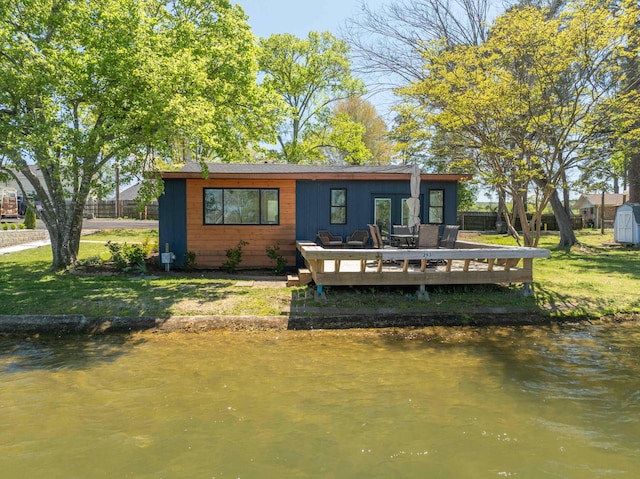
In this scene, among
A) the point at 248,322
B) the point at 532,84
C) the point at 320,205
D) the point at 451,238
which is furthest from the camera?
the point at 320,205

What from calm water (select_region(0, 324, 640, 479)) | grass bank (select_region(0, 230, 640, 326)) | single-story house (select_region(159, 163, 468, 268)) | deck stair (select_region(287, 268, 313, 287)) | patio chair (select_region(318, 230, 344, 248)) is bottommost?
calm water (select_region(0, 324, 640, 479))

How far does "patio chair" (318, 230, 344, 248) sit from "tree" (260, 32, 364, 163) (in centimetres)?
1482

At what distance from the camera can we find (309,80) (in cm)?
2641

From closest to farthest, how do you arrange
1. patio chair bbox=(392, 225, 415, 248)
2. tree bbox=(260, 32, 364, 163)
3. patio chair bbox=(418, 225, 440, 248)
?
patio chair bbox=(418, 225, 440, 248) → patio chair bbox=(392, 225, 415, 248) → tree bbox=(260, 32, 364, 163)

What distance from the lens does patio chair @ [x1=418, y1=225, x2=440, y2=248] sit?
930 cm

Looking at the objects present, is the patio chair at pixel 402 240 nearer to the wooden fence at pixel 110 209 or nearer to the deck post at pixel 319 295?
the deck post at pixel 319 295

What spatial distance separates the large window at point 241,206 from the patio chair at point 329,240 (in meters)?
1.30

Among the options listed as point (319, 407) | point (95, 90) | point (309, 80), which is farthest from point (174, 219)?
point (309, 80)

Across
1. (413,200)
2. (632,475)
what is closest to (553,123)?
(413,200)

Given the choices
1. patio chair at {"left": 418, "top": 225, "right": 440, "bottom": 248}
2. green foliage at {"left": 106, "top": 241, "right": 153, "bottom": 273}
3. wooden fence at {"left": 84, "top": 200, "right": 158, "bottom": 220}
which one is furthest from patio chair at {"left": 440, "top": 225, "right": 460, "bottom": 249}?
wooden fence at {"left": 84, "top": 200, "right": 158, "bottom": 220}

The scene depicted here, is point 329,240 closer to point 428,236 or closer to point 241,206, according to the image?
point 241,206

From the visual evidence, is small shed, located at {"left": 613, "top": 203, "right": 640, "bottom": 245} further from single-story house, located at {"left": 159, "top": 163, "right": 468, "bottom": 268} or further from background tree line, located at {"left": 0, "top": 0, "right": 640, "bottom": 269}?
single-story house, located at {"left": 159, "top": 163, "right": 468, "bottom": 268}

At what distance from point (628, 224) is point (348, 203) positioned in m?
13.3

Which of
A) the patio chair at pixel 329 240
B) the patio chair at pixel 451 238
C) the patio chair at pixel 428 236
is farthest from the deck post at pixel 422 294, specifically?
the patio chair at pixel 329 240
